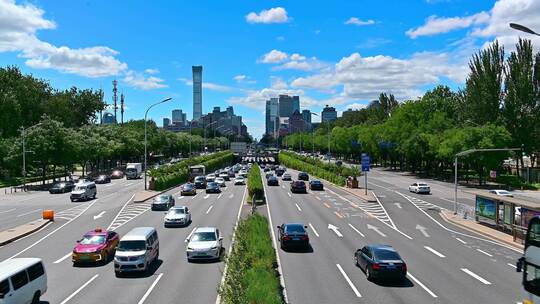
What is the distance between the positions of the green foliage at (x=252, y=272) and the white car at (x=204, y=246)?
4.27 m

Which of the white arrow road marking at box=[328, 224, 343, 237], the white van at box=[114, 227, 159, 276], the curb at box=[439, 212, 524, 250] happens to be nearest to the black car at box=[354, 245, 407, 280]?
the white van at box=[114, 227, 159, 276]

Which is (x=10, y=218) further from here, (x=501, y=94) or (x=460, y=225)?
(x=501, y=94)

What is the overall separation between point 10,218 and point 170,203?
13531 mm

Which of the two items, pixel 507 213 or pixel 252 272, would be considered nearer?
pixel 252 272

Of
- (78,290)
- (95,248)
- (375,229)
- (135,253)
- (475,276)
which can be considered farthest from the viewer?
(375,229)

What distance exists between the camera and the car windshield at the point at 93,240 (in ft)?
84.6

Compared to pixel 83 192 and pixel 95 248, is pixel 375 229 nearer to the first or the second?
pixel 95 248

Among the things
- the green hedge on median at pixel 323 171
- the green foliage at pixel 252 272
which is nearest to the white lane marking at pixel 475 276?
the green foliage at pixel 252 272

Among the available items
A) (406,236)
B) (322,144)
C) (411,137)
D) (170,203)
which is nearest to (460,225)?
(406,236)

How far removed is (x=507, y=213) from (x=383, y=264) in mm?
17962

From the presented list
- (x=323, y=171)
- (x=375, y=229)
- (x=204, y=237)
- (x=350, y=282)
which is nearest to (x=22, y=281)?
(x=204, y=237)

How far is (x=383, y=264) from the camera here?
843 inches

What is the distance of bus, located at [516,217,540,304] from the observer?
14.5m

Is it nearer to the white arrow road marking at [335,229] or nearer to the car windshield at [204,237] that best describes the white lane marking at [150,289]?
the car windshield at [204,237]
